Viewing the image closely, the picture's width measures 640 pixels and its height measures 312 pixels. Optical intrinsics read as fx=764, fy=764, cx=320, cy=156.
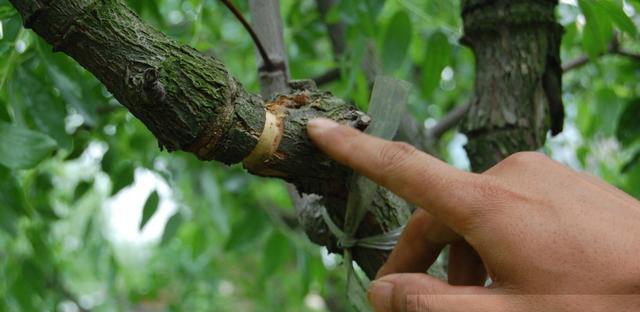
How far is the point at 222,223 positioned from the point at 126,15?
1.13 m

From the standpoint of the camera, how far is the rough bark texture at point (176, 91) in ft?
2.39

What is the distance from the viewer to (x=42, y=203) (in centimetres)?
185

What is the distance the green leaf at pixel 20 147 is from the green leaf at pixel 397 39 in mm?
688

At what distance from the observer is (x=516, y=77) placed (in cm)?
123

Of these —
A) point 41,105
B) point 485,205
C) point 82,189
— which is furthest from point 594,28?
point 82,189

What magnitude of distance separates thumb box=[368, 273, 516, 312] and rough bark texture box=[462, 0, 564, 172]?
0.50 metres

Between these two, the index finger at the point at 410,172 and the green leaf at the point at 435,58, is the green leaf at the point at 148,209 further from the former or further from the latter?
the index finger at the point at 410,172

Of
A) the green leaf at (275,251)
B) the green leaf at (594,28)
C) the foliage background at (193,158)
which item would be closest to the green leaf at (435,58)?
the foliage background at (193,158)

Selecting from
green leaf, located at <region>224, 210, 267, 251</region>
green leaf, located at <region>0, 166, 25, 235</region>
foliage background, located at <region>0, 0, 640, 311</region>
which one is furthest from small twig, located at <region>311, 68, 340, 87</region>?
green leaf, located at <region>0, 166, 25, 235</region>

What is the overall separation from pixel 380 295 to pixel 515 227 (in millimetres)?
171

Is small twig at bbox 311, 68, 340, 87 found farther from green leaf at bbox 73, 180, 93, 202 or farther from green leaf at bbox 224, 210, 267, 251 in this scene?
green leaf at bbox 73, 180, 93, 202

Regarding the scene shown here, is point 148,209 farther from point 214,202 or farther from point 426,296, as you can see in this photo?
point 426,296

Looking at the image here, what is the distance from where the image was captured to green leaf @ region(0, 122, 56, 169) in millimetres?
903

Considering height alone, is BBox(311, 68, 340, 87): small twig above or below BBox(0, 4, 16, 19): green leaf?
below
